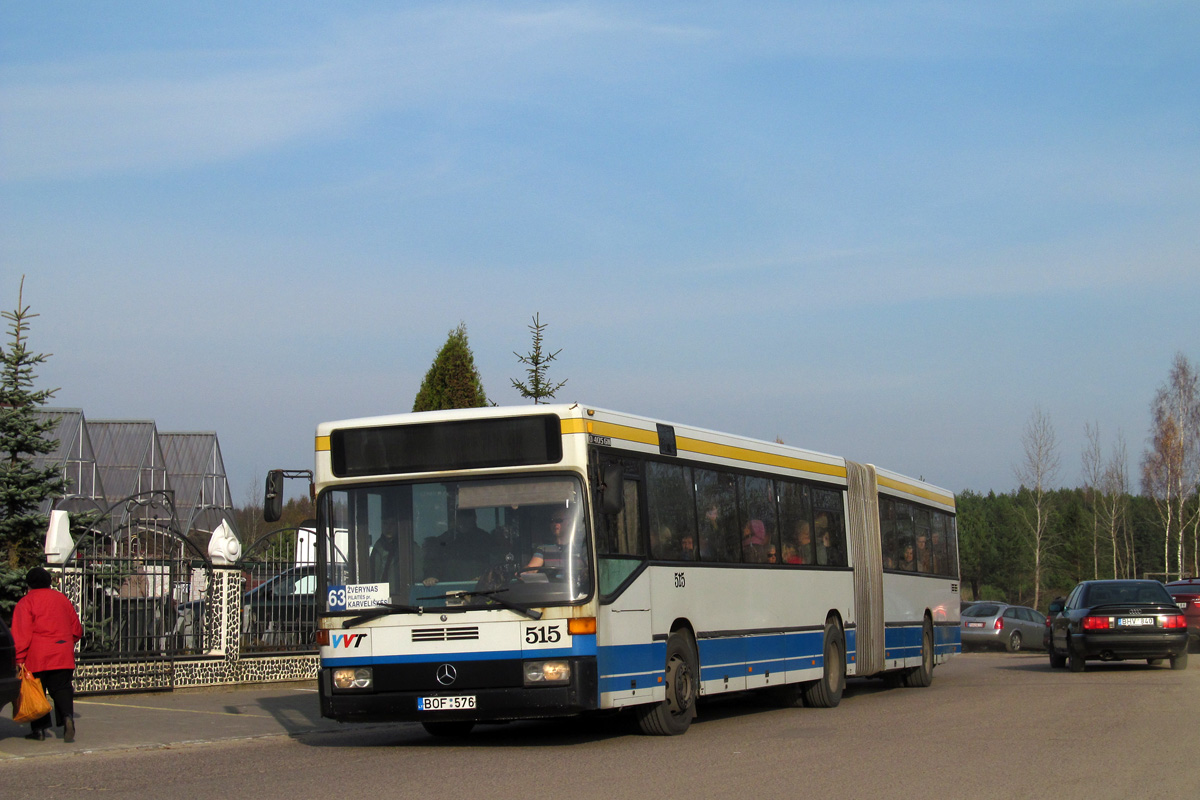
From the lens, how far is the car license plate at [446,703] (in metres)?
11.2

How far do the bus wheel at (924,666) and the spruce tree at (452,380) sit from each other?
9.53 m

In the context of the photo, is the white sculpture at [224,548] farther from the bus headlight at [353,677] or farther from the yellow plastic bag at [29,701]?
the bus headlight at [353,677]

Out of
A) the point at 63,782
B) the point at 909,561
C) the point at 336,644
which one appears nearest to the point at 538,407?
the point at 336,644

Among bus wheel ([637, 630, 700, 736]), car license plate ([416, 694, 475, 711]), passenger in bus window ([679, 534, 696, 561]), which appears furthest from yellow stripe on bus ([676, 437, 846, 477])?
car license plate ([416, 694, 475, 711])

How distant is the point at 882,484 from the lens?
A: 65.1 feet

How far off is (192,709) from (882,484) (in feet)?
33.5

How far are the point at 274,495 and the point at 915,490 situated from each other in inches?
505

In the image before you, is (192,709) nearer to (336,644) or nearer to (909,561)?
(336,644)

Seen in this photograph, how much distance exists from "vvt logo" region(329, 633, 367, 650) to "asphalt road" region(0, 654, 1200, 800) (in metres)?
0.96

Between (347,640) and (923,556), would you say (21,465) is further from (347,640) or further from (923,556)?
(923,556)

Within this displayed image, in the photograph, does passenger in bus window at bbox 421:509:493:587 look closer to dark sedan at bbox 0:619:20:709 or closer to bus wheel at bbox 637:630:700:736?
bus wheel at bbox 637:630:700:736

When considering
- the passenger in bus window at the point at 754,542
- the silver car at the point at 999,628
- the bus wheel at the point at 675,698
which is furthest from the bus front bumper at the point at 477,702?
the silver car at the point at 999,628

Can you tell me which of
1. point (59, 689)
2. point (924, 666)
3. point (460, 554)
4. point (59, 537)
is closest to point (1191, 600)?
point (924, 666)

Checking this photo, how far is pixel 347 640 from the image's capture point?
38.0 feet
